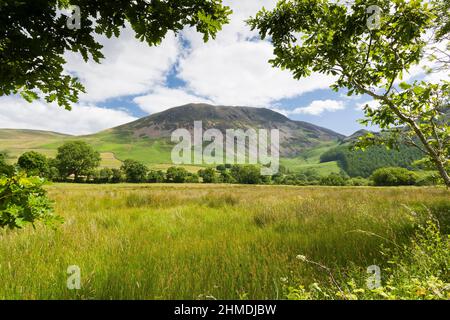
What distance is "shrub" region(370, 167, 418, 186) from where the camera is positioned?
90.7m

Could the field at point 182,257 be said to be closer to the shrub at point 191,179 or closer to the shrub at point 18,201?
the shrub at point 18,201

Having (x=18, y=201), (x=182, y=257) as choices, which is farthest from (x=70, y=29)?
(x=182, y=257)

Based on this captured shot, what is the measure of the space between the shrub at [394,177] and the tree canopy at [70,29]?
112986 millimetres

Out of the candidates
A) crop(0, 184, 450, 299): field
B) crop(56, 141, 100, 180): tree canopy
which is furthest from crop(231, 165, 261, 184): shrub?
crop(0, 184, 450, 299): field

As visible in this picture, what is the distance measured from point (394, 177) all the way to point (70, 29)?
116967 mm

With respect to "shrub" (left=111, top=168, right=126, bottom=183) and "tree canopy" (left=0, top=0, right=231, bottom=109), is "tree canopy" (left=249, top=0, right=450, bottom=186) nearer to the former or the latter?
"tree canopy" (left=0, top=0, right=231, bottom=109)

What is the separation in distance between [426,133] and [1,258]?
25.8 feet

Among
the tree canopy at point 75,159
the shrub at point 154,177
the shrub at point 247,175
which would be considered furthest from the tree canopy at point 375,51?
the shrub at point 247,175

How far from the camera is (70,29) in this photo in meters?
2.36

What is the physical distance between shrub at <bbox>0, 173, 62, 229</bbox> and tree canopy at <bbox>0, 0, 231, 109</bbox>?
1.11 m

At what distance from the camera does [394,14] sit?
11.2ft

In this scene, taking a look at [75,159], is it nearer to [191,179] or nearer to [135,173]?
[135,173]
